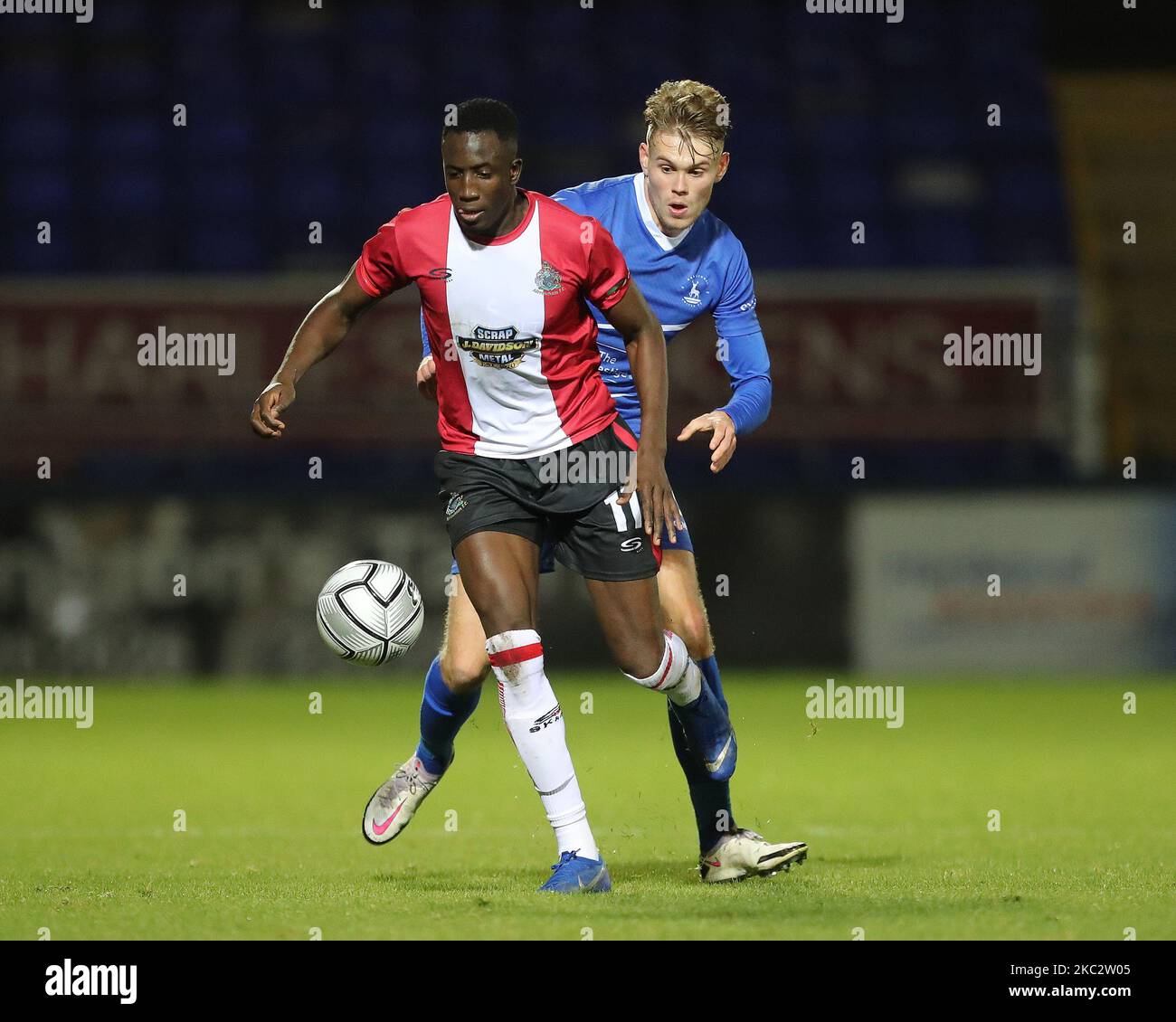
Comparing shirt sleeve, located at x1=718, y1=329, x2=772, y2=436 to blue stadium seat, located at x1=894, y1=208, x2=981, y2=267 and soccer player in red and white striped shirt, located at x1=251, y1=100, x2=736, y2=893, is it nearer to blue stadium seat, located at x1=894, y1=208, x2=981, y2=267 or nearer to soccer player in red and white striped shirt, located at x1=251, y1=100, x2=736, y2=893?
soccer player in red and white striped shirt, located at x1=251, y1=100, x2=736, y2=893

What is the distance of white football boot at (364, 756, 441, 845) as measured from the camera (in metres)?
6.03

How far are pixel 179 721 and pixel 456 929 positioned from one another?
6588mm

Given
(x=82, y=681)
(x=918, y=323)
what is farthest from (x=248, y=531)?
(x=918, y=323)

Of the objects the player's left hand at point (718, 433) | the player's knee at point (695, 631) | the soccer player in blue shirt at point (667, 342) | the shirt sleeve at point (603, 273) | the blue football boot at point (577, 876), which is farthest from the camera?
the player's knee at point (695, 631)

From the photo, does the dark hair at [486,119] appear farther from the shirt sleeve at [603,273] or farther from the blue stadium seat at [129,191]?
the blue stadium seat at [129,191]

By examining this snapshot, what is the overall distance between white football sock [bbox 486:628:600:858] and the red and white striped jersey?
556 millimetres

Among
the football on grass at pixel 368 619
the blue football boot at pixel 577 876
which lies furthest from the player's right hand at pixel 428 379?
the blue football boot at pixel 577 876

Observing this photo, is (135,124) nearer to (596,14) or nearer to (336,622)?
(596,14)

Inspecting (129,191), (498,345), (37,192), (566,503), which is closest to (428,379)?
(498,345)

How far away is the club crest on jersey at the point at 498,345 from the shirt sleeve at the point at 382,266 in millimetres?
252

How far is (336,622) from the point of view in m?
5.78

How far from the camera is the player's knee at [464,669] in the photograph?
5.88 metres

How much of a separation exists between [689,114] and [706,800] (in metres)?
2.08

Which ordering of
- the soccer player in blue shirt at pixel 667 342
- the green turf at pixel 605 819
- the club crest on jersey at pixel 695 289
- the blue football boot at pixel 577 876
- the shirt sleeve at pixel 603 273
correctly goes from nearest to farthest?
the green turf at pixel 605 819
the blue football boot at pixel 577 876
the shirt sleeve at pixel 603 273
the soccer player in blue shirt at pixel 667 342
the club crest on jersey at pixel 695 289
